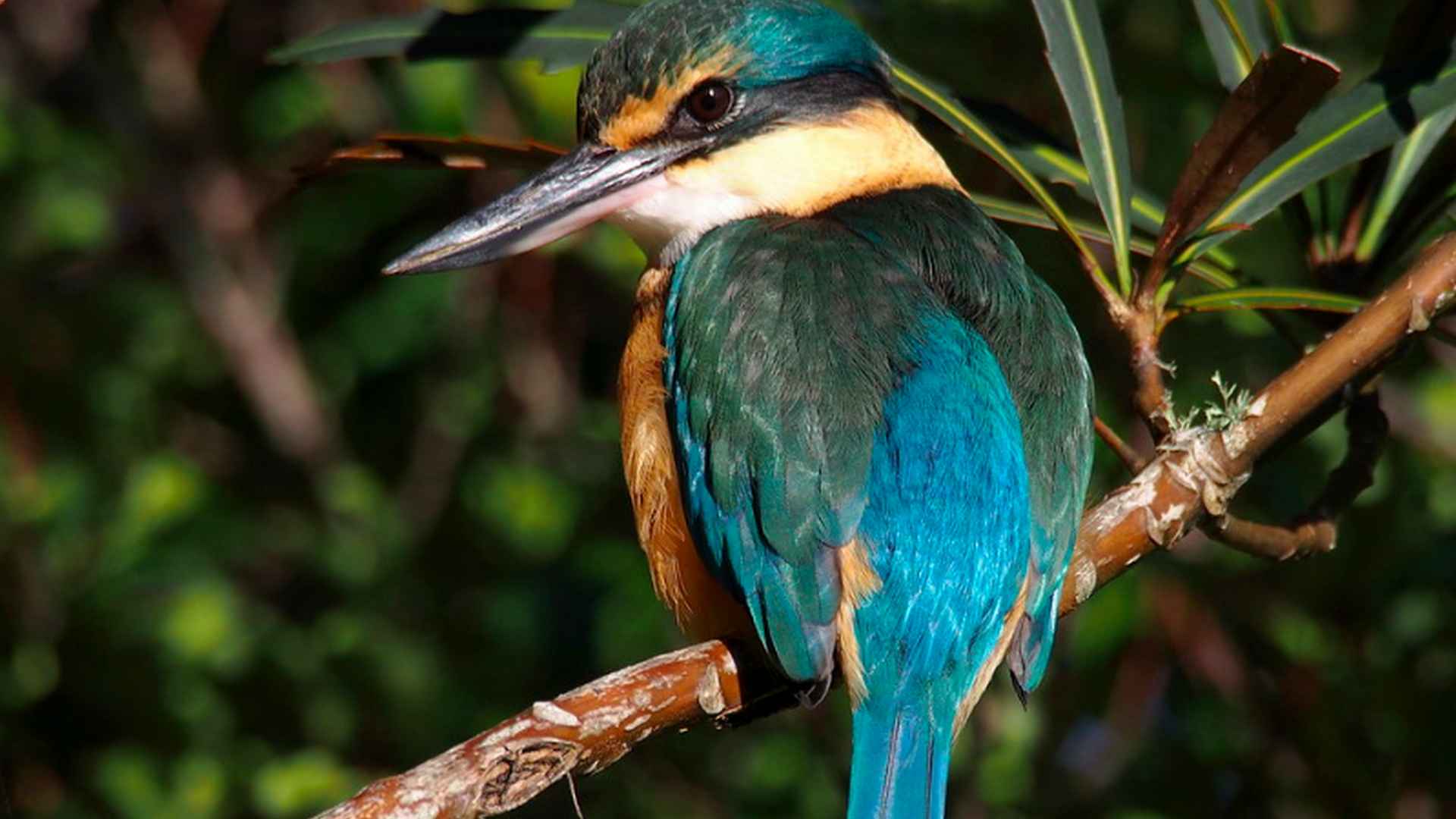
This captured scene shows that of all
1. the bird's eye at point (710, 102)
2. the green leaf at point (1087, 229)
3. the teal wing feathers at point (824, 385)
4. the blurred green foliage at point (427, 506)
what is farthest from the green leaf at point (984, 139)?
the blurred green foliage at point (427, 506)

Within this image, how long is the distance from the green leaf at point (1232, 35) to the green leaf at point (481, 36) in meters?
0.82

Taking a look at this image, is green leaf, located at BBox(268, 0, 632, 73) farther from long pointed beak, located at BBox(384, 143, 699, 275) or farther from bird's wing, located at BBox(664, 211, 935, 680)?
bird's wing, located at BBox(664, 211, 935, 680)

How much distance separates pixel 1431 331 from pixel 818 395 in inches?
29.1

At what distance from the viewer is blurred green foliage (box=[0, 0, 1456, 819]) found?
3.46 metres

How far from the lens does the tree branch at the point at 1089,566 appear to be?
1979 millimetres

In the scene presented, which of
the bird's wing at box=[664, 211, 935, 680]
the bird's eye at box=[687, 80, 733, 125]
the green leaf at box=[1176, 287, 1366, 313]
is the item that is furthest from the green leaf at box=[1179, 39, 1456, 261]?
the bird's eye at box=[687, 80, 733, 125]

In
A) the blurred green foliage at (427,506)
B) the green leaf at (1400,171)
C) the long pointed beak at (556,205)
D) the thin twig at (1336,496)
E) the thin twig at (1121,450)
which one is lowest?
the blurred green foliage at (427,506)

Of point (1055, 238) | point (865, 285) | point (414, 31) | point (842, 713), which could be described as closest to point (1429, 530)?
point (1055, 238)

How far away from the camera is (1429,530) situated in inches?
133

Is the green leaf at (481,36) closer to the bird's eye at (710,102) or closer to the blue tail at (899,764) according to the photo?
the bird's eye at (710,102)

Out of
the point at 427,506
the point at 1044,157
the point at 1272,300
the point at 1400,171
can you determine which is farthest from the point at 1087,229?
the point at 427,506

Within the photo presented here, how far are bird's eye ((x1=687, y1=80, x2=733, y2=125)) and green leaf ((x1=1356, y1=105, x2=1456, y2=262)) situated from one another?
91 centimetres

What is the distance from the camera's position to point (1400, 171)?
270 cm

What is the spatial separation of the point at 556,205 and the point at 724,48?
1.08ft
